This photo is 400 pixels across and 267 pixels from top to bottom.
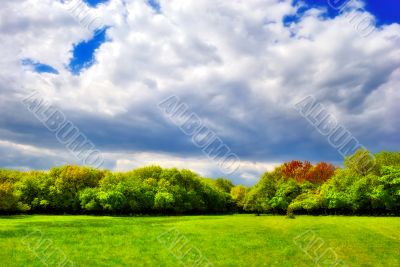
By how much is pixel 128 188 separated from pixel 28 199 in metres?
27.0

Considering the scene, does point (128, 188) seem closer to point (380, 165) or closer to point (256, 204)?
point (256, 204)

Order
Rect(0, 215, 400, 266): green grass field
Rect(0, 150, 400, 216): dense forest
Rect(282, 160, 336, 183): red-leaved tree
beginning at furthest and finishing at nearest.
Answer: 1. Rect(282, 160, 336, 183): red-leaved tree
2. Rect(0, 150, 400, 216): dense forest
3. Rect(0, 215, 400, 266): green grass field

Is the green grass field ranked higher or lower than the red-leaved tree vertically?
lower

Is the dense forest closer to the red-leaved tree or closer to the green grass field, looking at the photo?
the red-leaved tree

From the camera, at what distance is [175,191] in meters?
123

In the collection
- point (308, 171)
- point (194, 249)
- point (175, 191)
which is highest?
point (308, 171)

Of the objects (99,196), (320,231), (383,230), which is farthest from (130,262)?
(99,196)

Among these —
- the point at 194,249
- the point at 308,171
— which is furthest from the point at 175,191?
the point at 194,249

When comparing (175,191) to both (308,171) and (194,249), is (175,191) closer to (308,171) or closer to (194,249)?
(308,171)

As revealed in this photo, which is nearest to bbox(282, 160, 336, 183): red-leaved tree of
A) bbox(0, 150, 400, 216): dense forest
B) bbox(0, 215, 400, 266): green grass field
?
bbox(0, 150, 400, 216): dense forest

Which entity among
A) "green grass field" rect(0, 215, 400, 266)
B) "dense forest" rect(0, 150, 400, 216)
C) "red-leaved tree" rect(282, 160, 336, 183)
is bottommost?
"green grass field" rect(0, 215, 400, 266)

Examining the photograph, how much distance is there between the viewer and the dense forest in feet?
320

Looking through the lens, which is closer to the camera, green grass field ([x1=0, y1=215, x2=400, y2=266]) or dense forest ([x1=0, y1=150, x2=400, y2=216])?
green grass field ([x1=0, y1=215, x2=400, y2=266])

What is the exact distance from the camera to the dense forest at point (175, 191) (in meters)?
97.4
